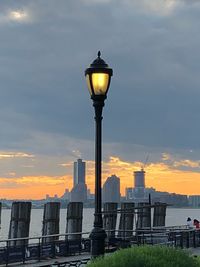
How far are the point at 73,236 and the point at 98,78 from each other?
2229cm

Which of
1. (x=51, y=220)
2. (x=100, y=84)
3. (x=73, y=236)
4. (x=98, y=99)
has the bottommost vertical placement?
(x=73, y=236)

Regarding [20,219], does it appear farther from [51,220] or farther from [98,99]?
[98,99]

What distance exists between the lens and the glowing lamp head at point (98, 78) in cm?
1062

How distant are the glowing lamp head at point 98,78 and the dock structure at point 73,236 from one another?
307cm

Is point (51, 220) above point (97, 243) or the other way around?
above

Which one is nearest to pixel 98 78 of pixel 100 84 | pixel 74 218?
pixel 100 84

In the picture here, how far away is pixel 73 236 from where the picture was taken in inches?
1245

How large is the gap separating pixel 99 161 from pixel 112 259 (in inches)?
92.4

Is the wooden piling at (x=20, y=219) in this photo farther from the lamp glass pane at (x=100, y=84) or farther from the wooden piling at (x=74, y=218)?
the lamp glass pane at (x=100, y=84)

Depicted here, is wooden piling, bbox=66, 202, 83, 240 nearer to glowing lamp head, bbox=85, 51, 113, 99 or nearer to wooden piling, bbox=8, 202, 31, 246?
wooden piling, bbox=8, 202, 31, 246

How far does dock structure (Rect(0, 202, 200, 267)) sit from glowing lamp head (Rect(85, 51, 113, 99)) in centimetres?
307

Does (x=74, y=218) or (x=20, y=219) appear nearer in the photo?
(x=20, y=219)

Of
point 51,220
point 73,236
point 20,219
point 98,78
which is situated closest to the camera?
point 98,78

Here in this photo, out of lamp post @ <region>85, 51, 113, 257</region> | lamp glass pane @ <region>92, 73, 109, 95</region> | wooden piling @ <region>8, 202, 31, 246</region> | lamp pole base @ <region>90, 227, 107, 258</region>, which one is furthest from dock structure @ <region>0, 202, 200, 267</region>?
lamp glass pane @ <region>92, 73, 109, 95</region>
